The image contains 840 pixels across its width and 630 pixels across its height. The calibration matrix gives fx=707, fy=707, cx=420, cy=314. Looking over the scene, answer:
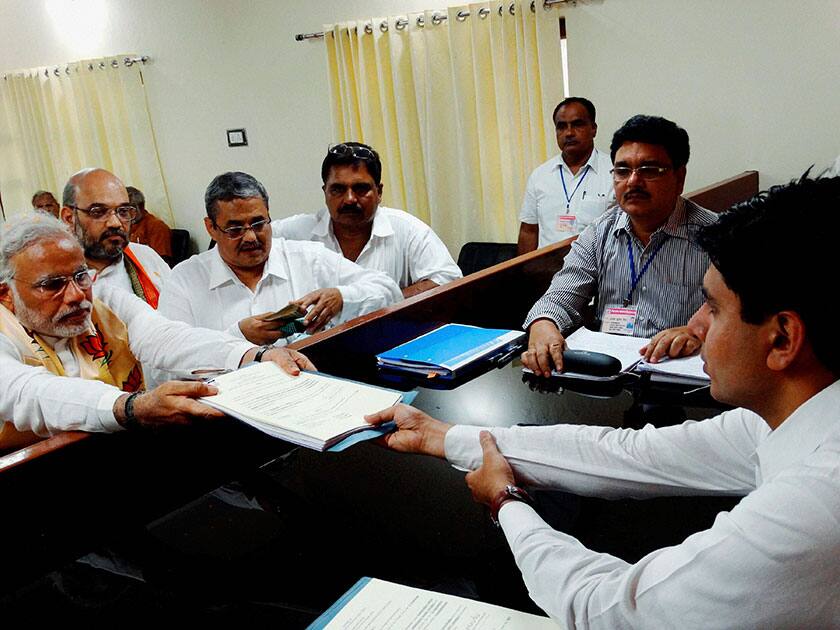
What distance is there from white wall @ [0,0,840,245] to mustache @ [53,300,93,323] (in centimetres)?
323

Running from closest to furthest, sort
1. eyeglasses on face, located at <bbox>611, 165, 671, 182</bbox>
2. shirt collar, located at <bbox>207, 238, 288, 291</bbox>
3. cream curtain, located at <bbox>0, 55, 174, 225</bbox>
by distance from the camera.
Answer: eyeglasses on face, located at <bbox>611, 165, 671, 182</bbox>, shirt collar, located at <bbox>207, 238, 288, 291</bbox>, cream curtain, located at <bbox>0, 55, 174, 225</bbox>

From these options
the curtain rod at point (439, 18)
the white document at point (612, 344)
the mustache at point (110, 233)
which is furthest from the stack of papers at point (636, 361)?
the curtain rod at point (439, 18)

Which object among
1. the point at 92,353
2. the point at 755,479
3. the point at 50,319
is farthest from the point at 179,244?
the point at 755,479

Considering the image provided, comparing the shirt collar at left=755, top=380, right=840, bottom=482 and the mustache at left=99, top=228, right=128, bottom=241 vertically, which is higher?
the mustache at left=99, top=228, right=128, bottom=241

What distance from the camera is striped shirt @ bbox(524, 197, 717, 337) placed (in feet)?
6.65

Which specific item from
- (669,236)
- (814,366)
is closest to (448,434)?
(814,366)

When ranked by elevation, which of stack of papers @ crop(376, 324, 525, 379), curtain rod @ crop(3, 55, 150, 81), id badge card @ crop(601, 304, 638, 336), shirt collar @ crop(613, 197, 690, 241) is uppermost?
curtain rod @ crop(3, 55, 150, 81)

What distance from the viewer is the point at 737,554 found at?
0.65 m

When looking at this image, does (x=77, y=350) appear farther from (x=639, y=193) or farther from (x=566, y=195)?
(x=566, y=195)

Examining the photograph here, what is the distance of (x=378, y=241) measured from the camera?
3178 mm

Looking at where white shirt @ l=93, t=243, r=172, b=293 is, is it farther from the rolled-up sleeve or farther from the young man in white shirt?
the young man in white shirt

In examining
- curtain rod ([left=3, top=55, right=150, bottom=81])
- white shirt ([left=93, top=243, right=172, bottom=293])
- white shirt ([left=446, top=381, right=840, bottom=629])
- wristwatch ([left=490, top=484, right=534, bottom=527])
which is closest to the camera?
white shirt ([left=446, top=381, right=840, bottom=629])

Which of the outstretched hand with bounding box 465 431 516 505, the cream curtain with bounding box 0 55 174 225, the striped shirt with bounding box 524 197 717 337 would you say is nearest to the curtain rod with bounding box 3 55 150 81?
the cream curtain with bounding box 0 55 174 225

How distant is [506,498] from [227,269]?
5.77 ft
